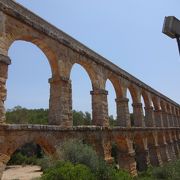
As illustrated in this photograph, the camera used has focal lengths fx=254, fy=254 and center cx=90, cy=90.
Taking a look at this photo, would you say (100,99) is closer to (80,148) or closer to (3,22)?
(80,148)

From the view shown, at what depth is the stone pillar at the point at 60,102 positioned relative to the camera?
9383 millimetres

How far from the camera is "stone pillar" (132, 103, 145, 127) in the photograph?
16969mm

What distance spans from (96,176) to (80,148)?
97cm

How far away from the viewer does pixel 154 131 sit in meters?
18.5

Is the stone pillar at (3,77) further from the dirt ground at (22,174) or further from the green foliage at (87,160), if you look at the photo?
the dirt ground at (22,174)

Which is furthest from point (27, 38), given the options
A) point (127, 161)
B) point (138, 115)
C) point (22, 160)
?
point (22, 160)

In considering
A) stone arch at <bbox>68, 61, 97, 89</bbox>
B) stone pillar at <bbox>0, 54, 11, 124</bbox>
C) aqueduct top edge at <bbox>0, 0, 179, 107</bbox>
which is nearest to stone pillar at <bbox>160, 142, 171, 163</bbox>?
aqueduct top edge at <bbox>0, 0, 179, 107</bbox>

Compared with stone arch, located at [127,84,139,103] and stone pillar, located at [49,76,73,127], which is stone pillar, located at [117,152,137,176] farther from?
stone pillar, located at [49,76,73,127]

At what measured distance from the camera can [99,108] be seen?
12.1 m

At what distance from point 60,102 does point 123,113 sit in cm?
598

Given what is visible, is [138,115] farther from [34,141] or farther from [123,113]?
[34,141]

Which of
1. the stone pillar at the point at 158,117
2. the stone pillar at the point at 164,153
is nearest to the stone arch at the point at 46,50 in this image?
the stone pillar at the point at 164,153

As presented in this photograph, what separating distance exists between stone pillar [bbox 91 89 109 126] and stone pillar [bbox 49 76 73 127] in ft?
8.01

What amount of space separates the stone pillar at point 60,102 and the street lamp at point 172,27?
6.88 m
